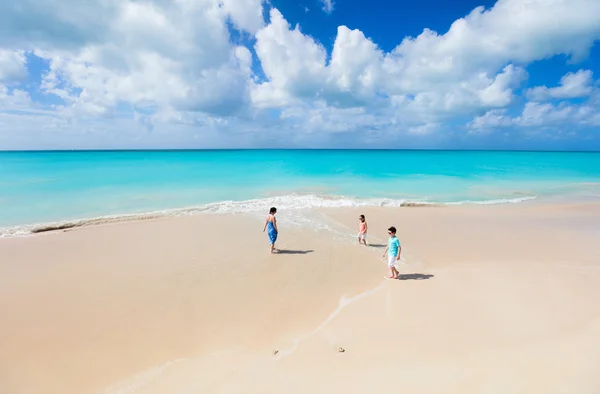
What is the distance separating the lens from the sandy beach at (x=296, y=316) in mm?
4574

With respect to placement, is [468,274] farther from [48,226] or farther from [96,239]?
[48,226]

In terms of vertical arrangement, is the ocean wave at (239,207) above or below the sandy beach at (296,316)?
above

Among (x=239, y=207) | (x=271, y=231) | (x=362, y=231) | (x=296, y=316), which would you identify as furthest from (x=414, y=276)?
(x=239, y=207)

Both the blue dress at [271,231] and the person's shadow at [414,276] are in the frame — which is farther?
the blue dress at [271,231]

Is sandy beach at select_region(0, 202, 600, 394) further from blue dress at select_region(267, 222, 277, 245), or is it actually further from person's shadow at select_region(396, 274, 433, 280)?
blue dress at select_region(267, 222, 277, 245)

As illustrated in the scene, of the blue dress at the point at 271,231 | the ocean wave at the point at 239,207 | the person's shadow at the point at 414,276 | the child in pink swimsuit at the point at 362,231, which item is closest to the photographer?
the person's shadow at the point at 414,276

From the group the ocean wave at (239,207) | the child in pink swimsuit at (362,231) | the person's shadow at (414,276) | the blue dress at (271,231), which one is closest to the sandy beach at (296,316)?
the person's shadow at (414,276)

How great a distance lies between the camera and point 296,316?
630cm

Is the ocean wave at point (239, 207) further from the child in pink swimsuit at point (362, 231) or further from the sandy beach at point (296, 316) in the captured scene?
the child in pink swimsuit at point (362, 231)

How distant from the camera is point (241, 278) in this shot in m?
8.06

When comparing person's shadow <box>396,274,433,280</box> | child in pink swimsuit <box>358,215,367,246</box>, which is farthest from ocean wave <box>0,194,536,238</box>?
person's shadow <box>396,274,433,280</box>

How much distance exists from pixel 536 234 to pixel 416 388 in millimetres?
11559

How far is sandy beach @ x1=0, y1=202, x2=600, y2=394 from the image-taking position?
4.57 m

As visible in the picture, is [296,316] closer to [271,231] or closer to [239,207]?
[271,231]
